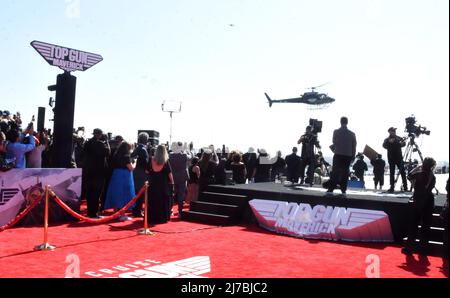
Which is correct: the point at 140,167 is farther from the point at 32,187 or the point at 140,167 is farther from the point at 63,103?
the point at 32,187

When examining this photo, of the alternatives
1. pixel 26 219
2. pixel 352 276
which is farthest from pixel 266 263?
pixel 26 219

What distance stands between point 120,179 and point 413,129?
8.05 metres

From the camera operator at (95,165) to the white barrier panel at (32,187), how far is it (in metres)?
0.30

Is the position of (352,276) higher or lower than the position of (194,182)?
lower

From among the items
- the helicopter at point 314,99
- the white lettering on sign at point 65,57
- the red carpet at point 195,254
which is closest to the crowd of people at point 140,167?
the red carpet at point 195,254

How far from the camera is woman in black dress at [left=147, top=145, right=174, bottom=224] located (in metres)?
8.96

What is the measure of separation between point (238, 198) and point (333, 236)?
2574mm

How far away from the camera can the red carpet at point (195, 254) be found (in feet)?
17.8

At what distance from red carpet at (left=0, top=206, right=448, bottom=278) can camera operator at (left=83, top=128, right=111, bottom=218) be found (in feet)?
2.64

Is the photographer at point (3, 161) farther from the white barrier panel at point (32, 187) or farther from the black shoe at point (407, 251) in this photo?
the black shoe at point (407, 251)

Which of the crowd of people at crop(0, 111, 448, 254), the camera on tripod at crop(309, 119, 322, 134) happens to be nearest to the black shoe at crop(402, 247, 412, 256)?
the crowd of people at crop(0, 111, 448, 254)

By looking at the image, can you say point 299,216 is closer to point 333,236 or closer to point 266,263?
point 333,236

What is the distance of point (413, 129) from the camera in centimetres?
1173
